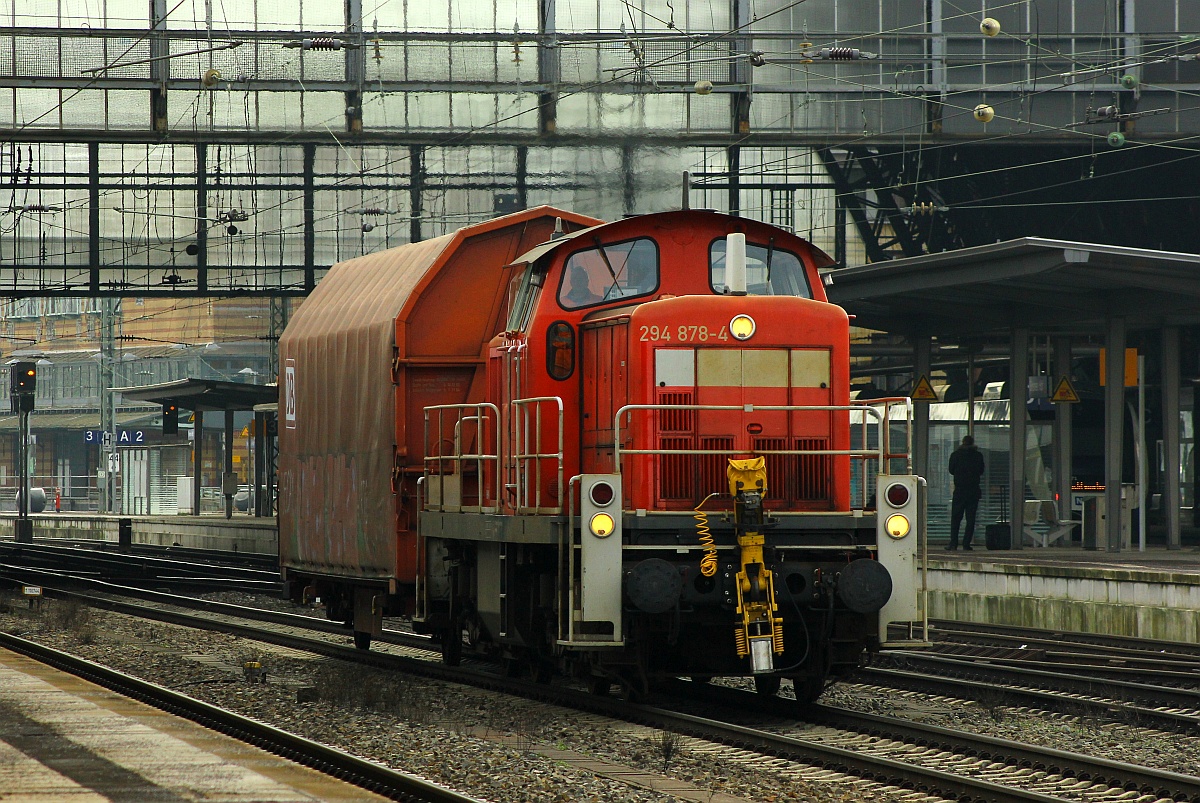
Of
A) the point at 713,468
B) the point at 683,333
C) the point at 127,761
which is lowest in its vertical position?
the point at 127,761

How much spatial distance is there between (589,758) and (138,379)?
66.1 m

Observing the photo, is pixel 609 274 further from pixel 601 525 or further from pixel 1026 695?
pixel 1026 695

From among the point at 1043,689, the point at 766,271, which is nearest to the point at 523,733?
the point at 766,271

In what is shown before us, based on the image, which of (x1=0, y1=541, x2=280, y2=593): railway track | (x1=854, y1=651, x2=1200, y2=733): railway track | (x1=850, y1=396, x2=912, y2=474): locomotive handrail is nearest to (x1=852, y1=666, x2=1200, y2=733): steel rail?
(x1=854, y1=651, x2=1200, y2=733): railway track

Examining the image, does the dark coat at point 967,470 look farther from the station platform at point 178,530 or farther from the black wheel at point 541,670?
the black wheel at point 541,670

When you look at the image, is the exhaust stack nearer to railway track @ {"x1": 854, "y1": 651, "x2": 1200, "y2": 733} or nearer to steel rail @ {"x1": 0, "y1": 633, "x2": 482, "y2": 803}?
railway track @ {"x1": 854, "y1": 651, "x2": 1200, "y2": 733}

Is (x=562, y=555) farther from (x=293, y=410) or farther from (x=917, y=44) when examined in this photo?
(x=917, y=44)

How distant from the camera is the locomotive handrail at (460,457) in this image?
1128 centimetres

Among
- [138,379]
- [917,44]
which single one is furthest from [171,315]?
[917,44]

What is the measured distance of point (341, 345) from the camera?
14.4 m

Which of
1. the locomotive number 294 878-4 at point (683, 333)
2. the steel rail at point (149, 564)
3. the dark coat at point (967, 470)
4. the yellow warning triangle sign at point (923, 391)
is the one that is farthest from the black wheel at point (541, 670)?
the steel rail at point (149, 564)

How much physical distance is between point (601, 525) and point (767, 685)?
223 cm

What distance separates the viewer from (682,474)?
10695 mm

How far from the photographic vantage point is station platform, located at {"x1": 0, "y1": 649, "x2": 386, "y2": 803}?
7.72 m
